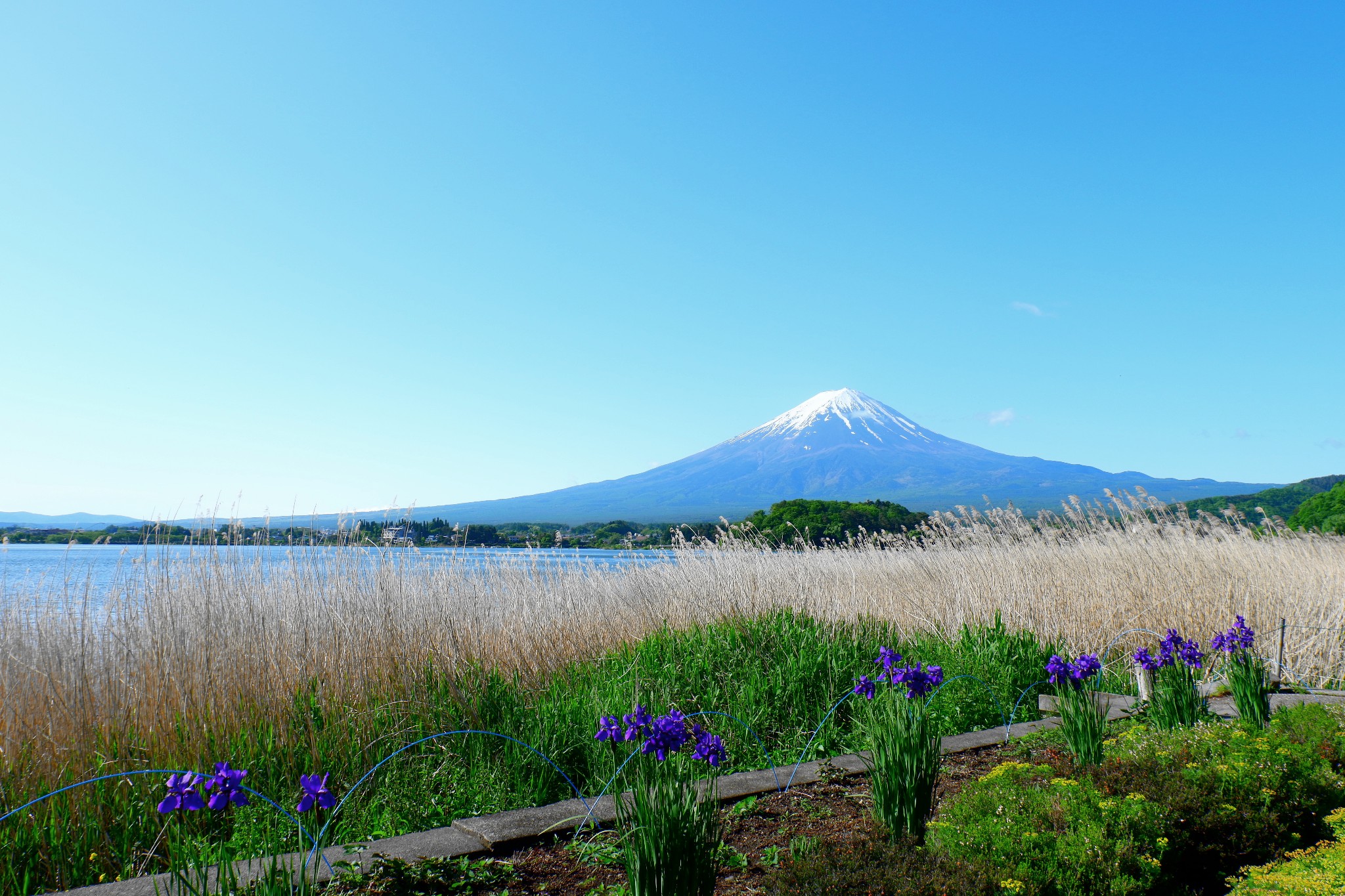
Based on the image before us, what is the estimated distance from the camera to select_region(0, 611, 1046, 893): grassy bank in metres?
2.94

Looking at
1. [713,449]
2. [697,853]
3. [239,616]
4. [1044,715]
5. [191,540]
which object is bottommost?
[1044,715]

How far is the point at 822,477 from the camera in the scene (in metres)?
105

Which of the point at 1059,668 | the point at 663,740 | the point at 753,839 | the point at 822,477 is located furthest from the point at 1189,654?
the point at 822,477

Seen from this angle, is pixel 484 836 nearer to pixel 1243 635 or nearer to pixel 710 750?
pixel 710 750

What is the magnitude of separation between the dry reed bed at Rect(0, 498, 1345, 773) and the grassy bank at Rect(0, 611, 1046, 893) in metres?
0.18

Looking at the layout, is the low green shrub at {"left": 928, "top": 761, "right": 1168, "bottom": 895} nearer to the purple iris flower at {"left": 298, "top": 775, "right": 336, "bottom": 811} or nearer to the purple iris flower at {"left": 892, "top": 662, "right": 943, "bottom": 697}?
the purple iris flower at {"left": 892, "top": 662, "right": 943, "bottom": 697}

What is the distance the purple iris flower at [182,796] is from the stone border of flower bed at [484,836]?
24 centimetres

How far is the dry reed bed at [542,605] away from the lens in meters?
3.72

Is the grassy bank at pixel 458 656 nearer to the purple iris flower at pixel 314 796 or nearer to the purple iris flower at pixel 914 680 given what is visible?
the purple iris flower at pixel 314 796

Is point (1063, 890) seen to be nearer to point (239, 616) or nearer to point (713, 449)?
point (239, 616)

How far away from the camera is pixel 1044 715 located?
5.02 metres

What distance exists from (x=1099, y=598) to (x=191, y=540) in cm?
801

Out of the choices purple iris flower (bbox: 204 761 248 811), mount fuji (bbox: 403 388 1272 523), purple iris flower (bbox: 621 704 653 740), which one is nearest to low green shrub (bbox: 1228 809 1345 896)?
purple iris flower (bbox: 621 704 653 740)

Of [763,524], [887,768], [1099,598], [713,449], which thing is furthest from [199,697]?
[713,449]
